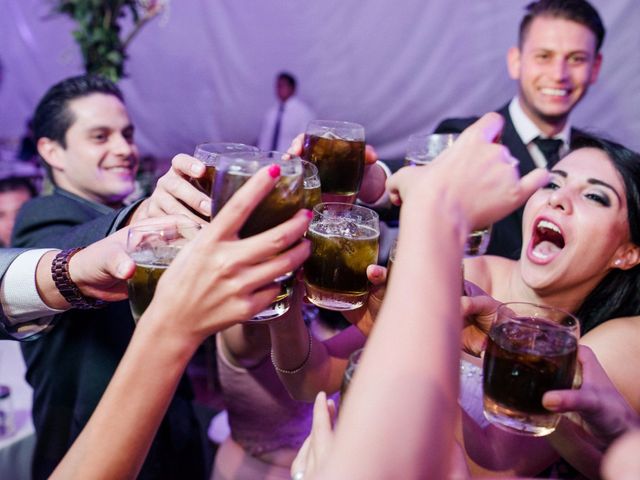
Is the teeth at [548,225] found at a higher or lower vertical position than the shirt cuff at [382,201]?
lower

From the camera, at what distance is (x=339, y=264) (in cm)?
119

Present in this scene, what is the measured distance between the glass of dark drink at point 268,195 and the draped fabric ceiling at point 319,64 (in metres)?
4.72

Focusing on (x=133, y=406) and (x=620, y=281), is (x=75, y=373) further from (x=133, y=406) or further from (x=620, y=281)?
(x=620, y=281)

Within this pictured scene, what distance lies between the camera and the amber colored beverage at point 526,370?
1.09m

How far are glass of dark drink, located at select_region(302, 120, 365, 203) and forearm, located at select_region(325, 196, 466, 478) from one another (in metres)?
0.60

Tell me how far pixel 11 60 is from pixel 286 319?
8667 millimetres

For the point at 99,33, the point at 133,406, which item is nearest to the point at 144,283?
the point at 133,406

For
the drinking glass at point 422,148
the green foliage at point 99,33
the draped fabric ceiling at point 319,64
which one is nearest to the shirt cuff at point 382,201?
the drinking glass at point 422,148

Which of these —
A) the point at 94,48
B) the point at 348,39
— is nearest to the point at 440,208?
the point at 94,48

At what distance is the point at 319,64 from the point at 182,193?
219 inches

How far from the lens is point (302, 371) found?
1.68 meters

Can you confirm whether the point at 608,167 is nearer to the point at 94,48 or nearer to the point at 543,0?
the point at 543,0

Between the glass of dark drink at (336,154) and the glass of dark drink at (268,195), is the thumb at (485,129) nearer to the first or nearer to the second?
the glass of dark drink at (268,195)

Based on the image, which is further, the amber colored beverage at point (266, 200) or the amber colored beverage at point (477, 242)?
the amber colored beverage at point (477, 242)
